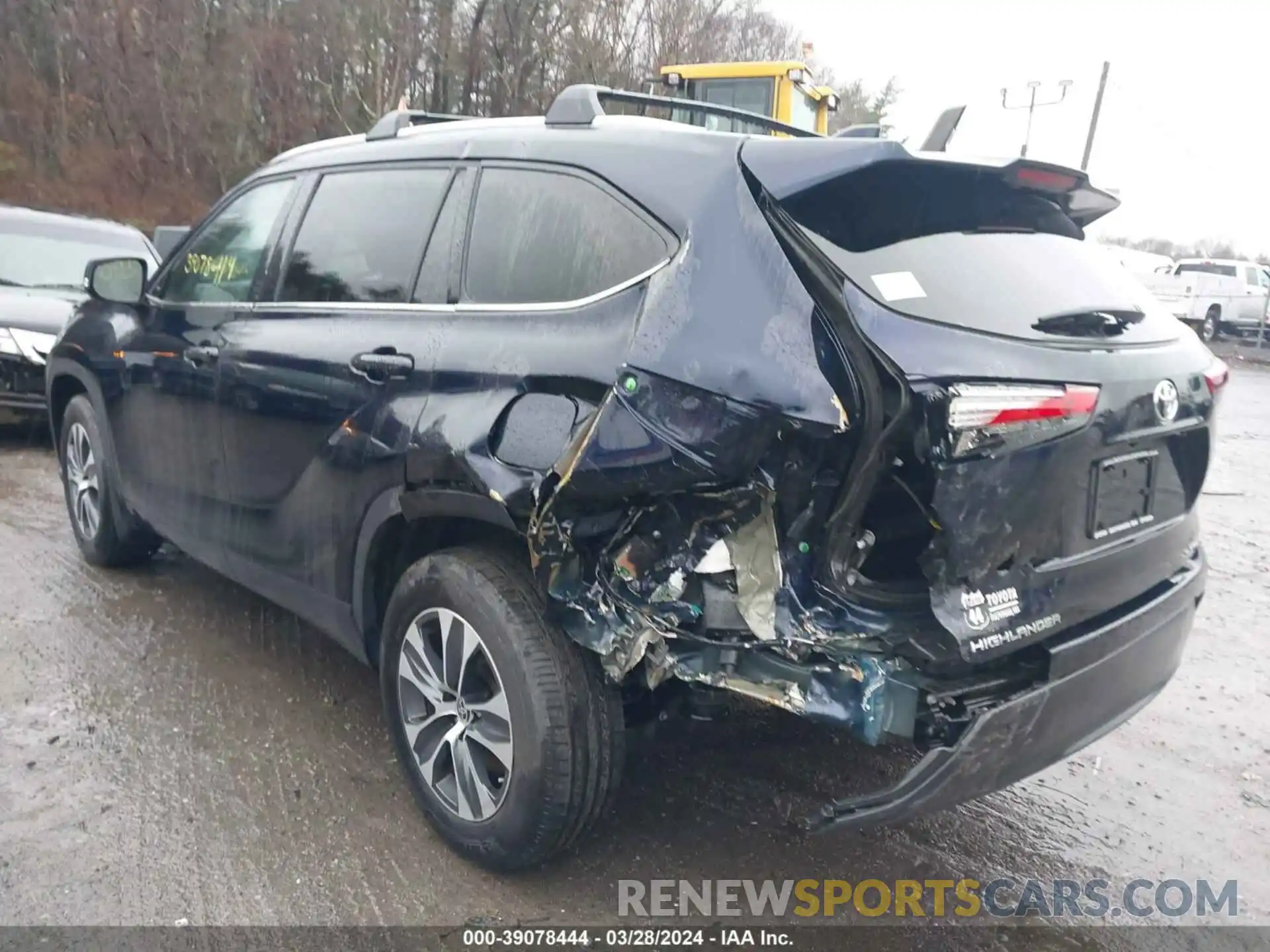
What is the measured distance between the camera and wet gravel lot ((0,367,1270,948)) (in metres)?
2.76

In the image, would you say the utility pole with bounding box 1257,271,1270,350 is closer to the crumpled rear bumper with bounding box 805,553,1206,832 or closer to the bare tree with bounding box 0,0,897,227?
the bare tree with bounding box 0,0,897,227

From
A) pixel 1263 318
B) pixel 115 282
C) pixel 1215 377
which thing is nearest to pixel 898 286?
pixel 1215 377

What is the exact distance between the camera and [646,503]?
8.07 ft

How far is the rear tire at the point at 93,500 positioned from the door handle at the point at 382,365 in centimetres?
225

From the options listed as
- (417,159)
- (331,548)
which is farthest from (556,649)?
(417,159)

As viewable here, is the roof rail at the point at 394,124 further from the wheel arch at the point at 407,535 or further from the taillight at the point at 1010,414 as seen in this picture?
the taillight at the point at 1010,414

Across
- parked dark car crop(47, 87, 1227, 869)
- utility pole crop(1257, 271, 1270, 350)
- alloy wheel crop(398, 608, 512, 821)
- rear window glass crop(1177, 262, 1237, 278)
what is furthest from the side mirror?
rear window glass crop(1177, 262, 1237, 278)

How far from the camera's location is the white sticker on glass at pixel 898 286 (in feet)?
7.72

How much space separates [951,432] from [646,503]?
720 millimetres

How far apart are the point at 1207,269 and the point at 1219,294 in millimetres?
1158

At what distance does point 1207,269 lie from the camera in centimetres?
2631

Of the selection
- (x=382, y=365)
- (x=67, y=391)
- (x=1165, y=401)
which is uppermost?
(x=1165, y=401)

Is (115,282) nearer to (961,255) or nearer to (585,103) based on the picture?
(585,103)

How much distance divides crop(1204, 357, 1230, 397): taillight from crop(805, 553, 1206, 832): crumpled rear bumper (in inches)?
23.4
